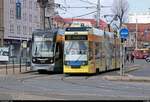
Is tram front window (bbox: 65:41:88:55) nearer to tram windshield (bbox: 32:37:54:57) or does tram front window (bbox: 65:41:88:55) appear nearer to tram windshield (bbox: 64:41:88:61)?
tram windshield (bbox: 64:41:88:61)

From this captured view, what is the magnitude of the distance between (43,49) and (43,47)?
175mm

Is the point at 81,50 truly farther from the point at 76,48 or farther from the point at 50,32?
the point at 50,32

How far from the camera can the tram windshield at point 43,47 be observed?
39.8 meters

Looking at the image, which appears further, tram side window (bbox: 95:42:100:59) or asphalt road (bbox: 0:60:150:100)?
tram side window (bbox: 95:42:100:59)

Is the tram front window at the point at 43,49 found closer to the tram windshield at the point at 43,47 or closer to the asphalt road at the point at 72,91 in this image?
the tram windshield at the point at 43,47

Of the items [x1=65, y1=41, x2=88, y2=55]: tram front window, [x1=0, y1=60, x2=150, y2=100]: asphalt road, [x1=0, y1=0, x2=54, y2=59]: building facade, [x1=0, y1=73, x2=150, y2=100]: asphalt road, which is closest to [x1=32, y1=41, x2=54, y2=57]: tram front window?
[x1=65, y1=41, x2=88, y2=55]: tram front window

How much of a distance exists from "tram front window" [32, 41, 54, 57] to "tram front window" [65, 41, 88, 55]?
161 inches

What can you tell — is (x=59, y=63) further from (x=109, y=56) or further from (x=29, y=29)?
(x=29, y=29)

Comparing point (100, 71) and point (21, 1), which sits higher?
point (21, 1)

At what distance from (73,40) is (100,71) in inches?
196

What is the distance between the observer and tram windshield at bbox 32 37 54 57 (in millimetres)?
39750

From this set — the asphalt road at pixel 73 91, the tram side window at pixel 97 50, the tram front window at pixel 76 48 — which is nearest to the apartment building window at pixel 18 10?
the tram side window at pixel 97 50

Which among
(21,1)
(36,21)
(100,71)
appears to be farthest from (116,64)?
(36,21)

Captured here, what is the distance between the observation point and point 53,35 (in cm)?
4000
